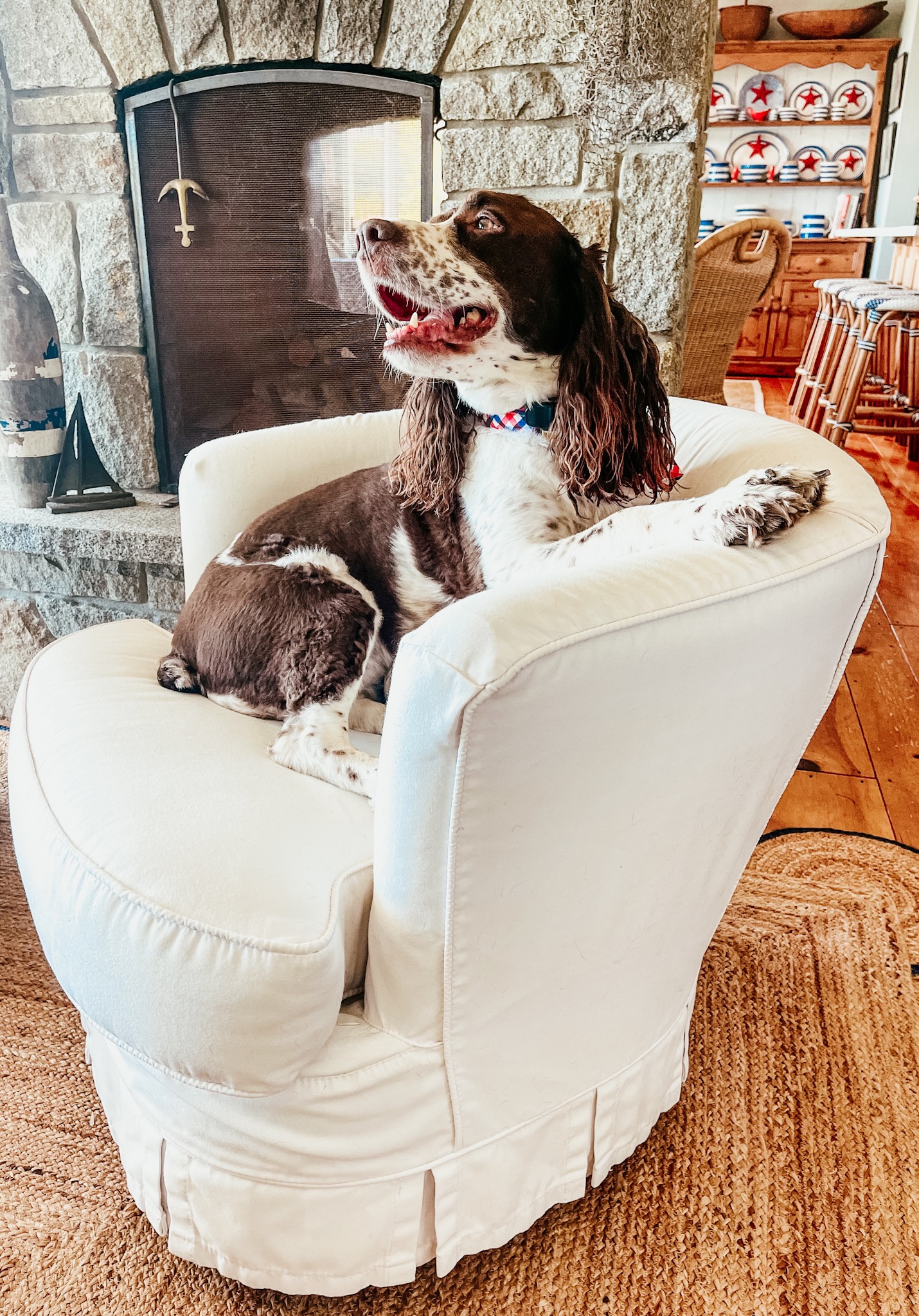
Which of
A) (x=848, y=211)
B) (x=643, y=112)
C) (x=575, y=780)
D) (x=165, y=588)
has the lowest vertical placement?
A: (x=165, y=588)

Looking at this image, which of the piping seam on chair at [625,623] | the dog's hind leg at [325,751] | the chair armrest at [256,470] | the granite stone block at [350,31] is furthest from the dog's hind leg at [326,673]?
the granite stone block at [350,31]

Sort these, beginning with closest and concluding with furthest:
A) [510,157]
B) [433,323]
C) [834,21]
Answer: [433,323], [510,157], [834,21]

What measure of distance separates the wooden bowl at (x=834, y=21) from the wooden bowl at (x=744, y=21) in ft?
0.57

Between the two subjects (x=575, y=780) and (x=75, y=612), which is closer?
(x=575, y=780)

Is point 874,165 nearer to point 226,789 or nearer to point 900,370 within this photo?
point 900,370

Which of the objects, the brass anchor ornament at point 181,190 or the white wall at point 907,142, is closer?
the brass anchor ornament at point 181,190

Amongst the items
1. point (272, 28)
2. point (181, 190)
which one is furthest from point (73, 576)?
point (272, 28)

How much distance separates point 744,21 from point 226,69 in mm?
6787

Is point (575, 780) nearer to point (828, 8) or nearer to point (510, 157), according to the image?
point (510, 157)

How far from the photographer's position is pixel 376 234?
1294 mm

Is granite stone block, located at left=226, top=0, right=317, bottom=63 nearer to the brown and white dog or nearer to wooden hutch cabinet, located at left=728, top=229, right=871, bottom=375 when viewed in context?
the brown and white dog

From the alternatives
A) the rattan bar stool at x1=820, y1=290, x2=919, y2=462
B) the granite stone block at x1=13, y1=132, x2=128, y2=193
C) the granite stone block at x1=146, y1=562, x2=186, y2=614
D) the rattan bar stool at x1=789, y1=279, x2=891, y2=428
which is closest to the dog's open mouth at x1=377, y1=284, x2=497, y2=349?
A: the granite stone block at x1=146, y1=562, x2=186, y2=614

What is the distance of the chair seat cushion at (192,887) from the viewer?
3.01ft

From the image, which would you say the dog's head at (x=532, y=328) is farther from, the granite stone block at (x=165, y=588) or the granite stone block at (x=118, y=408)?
the granite stone block at (x=118, y=408)
